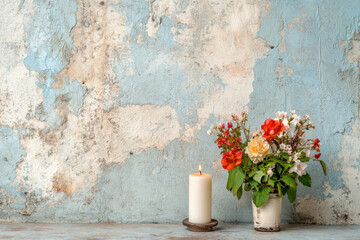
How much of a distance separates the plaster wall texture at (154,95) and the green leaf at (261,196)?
0.64ft

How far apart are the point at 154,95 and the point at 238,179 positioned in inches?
18.8

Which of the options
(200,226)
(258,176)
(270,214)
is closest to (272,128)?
(258,176)

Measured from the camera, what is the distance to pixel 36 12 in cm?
154

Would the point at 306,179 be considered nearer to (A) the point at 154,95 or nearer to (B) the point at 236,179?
(B) the point at 236,179

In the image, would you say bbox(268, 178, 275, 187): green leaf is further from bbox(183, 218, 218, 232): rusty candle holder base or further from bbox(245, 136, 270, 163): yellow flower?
bbox(183, 218, 218, 232): rusty candle holder base

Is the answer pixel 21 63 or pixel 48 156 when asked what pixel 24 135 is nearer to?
pixel 48 156

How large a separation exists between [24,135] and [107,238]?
574 mm

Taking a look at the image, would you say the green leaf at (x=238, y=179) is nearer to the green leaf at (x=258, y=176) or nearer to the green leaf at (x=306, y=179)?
the green leaf at (x=258, y=176)

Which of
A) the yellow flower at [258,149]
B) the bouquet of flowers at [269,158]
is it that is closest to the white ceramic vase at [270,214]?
the bouquet of flowers at [269,158]

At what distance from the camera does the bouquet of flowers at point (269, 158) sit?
1.25m

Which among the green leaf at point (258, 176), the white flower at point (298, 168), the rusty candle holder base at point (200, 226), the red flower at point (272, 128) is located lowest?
the rusty candle holder base at point (200, 226)

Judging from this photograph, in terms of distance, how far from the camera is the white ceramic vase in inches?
50.8

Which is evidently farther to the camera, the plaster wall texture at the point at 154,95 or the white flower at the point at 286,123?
the plaster wall texture at the point at 154,95

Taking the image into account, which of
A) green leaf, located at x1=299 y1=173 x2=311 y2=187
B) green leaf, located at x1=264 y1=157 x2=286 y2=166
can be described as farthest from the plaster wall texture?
green leaf, located at x1=264 y1=157 x2=286 y2=166
